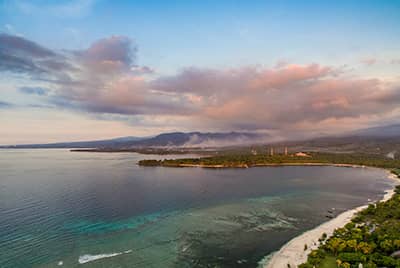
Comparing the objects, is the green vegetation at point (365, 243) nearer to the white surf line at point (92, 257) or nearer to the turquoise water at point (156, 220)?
the turquoise water at point (156, 220)

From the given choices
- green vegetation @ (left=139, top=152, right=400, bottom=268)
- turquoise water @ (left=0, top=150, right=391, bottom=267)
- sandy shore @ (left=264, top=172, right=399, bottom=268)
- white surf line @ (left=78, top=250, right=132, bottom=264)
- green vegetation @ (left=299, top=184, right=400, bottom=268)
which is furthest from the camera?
turquoise water @ (left=0, top=150, right=391, bottom=267)

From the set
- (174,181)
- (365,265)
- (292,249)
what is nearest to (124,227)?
(292,249)

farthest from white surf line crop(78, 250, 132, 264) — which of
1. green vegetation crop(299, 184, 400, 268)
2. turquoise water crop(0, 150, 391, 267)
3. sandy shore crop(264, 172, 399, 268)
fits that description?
green vegetation crop(299, 184, 400, 268)

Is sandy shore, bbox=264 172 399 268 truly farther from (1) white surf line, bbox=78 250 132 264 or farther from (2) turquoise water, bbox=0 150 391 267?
(1) white surf line, bbox=78 250 132 264

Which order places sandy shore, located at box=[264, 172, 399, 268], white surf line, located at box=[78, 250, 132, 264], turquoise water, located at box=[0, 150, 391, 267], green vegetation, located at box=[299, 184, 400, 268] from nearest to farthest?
green vegetation, located at box=[299, 184, 400, 268] → sandy shore, located at box=[264, 172, 399, 268] → white surf line, located at box=[78, 250, 132, 264] → turquoise water, located at box=[0, 150, 391, 267]

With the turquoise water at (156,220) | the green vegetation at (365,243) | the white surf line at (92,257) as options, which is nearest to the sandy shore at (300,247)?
the green vegetation at (365,243)

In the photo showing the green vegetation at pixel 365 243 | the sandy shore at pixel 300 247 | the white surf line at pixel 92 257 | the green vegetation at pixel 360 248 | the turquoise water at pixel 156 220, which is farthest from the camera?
the turquoise water at pixel 156 220

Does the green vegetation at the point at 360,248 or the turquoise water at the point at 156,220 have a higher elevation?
the green vegetation at the point at 360,248

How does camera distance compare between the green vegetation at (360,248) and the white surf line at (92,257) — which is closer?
the green vegetation at (360,248)

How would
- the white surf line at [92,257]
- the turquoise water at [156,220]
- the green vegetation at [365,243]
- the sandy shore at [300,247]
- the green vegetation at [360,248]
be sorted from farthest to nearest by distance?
1. the turquoise water at [156,220]
2. the white surf line at [92,257]
3. the sandy shore at [300,247]
4. the green vegetation at [365,243]
5. the green vegetation at [360,248]
